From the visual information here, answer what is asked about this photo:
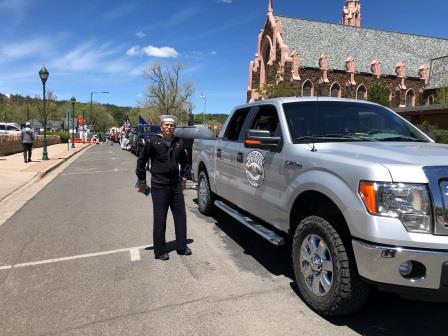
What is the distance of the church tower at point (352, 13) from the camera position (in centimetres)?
8425

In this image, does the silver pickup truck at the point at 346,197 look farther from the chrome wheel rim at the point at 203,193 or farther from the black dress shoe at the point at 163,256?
the chrome wheel rim at the point at 203,193

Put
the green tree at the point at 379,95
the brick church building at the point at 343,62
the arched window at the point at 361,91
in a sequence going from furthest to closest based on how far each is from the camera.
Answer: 1. the arched window at the point at 361,91
2. the brick church building at the point at 343,62
3. the green tree at the point at 379,95

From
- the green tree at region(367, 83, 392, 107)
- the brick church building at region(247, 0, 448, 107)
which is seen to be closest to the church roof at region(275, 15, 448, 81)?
the brick church building at region(247, 0, 448, 107)

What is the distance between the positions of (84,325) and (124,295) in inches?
27.0

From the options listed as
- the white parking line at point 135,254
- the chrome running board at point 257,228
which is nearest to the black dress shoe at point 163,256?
the white parking line at point 135,254

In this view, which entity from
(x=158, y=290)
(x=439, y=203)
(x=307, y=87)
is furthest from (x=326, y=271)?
(x=307, y=87)

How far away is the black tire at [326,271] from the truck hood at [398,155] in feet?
2.20

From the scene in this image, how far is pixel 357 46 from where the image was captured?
60.9 meters

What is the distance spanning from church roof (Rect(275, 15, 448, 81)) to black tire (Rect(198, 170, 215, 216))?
4814cm

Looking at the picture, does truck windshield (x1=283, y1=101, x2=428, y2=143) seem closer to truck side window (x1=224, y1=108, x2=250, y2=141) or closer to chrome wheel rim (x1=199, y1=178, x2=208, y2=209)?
truck side window (x1=224, y1=108, x2=250, y2=141)

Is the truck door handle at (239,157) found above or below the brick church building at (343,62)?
below

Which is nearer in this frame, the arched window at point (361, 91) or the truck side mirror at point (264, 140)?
the truck side mirror at point (264, 140)

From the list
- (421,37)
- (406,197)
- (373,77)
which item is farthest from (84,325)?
(421,37)

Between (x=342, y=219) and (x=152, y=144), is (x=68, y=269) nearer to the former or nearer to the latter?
(x=152, y=144)
